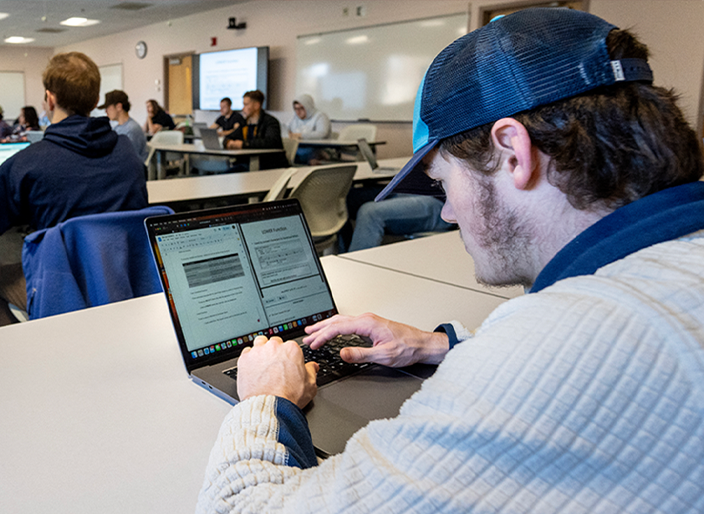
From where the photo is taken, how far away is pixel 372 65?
7809 mm

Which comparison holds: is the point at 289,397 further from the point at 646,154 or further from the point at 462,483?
the point at 646,154

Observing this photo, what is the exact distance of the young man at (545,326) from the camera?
1.35 feet

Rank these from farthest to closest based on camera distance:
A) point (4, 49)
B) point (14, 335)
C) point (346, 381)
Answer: point (4, 49), point (14, 335), point (346, 381)

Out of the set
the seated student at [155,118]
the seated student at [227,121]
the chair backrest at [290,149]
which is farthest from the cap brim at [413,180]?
the seated student at [155,118]

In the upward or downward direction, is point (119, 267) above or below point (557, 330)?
below

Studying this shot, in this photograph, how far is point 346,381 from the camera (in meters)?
0.92

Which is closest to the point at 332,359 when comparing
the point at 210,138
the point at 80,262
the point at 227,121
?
the point at 80,262

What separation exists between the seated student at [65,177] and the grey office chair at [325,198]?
2.81ft

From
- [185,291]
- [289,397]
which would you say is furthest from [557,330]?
[185,291]

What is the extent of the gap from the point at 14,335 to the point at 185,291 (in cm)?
38

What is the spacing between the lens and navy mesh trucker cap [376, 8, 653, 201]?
1.90 feet

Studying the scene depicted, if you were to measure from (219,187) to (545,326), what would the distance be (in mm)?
2882

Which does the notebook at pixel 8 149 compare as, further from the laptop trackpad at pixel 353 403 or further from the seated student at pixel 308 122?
the seated student at pixel 308 122

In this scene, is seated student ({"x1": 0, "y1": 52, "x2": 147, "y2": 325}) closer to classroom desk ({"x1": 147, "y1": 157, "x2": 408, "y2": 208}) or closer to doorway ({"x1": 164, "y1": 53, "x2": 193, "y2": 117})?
classroom desk ({"x1": 147, "y1": 157, "x2": 408, "y2": 208})
